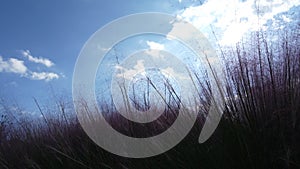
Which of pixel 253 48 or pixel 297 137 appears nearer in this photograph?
pixel 297 137

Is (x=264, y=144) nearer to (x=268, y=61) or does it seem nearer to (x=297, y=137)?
(x=297, y=137)

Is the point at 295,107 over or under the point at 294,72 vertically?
under

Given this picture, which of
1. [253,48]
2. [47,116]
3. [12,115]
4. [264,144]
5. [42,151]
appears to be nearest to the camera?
[264,144]

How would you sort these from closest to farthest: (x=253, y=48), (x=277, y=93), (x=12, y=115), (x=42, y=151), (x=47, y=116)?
(x=277, y=93) < (x=253, y=48) < (x=42, y=151) < (x=47, y=116) < (x=12, y=115)

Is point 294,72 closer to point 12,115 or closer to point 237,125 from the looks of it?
point 237,125

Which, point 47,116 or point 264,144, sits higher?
point 47,116

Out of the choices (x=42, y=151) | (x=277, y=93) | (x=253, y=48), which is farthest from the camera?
(x=42, y=151)

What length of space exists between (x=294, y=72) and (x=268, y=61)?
0.53 ft

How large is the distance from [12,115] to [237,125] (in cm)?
358

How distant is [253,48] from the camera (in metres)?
2.65

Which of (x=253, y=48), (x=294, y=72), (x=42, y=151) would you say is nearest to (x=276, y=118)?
(x=294, y=72)

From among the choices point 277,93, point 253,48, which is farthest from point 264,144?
point 253,48

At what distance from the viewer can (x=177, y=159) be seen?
2.49 meters

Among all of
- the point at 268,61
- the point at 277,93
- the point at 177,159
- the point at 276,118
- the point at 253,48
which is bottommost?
the point at 177,159
